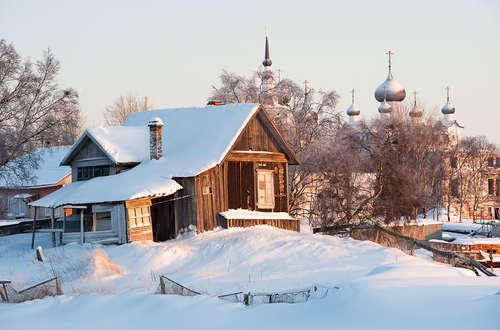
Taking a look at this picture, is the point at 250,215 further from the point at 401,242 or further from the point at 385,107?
the point at 385,107

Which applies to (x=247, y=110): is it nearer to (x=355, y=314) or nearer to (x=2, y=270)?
(x=2, y=270)

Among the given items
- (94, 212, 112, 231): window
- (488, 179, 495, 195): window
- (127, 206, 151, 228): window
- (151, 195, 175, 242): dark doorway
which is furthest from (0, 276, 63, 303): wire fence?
(488, 179, 495, 195): window

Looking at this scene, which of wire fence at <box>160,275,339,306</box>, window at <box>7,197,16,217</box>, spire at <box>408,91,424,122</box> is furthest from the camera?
spire at <box>408,91,424,122</box>

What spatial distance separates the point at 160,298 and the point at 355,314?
4464 millimetres

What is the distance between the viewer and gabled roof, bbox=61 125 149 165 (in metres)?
26.6

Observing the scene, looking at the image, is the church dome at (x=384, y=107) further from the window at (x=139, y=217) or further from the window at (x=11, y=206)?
the window at (x=139, y=217)

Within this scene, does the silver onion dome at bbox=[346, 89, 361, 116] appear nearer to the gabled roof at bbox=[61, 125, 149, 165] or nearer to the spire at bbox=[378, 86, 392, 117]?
the spire at bbox=[378, 86, 392, 117]

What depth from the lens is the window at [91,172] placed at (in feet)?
89.2

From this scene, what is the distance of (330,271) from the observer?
63.0 ft

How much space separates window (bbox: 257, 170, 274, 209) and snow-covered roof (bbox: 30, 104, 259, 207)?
2.59 m

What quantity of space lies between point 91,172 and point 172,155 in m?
3.48

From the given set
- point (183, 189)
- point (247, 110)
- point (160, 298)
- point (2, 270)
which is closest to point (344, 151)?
point (247, 110)

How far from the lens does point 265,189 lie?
28.7m

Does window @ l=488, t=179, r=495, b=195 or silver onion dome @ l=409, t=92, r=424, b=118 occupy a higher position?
silver onion dome @ l=409, t=92, r=424, b=118
